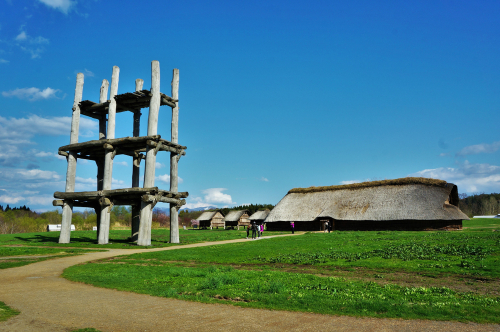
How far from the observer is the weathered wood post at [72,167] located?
31.5 metres

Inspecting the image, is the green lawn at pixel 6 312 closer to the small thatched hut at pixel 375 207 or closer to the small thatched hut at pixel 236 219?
the small thatched hut at pixel 375 207

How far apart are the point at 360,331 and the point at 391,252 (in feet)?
46.3

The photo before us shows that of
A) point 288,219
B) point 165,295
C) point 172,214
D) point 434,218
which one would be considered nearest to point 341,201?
point 288,219

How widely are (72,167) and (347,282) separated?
29.3 m

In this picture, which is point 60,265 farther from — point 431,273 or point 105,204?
point 431,273

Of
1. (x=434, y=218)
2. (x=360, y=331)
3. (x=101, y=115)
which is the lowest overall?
(x=360, y=331)

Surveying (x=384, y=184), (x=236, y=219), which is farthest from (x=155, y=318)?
(x=236, y=219)

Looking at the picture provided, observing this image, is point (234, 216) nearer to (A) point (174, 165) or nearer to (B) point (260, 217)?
(B) point (260, 217)

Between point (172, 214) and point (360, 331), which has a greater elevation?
point (172, 214)

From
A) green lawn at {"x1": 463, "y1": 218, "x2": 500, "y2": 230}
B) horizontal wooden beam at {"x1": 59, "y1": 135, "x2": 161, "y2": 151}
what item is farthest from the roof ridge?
horizontal wooden beam at {"x1": 59, "y1": 135, "x2": 161, "y2": 151}

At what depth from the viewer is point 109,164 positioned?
30.8m

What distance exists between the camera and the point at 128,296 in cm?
1027

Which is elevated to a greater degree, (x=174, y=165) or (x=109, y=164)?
(x=174, y=165)

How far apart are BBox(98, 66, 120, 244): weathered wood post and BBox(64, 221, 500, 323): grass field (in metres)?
11.7
